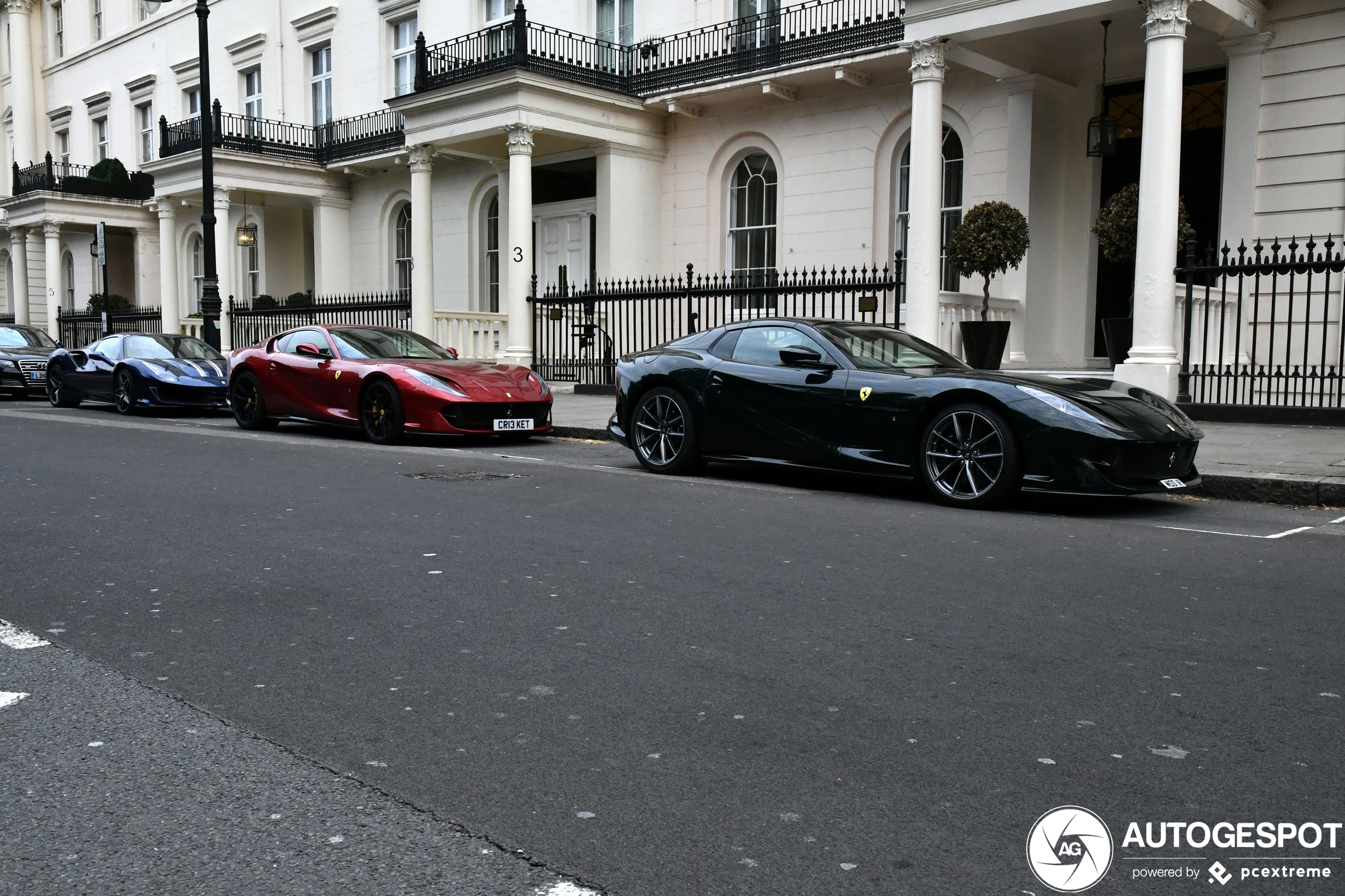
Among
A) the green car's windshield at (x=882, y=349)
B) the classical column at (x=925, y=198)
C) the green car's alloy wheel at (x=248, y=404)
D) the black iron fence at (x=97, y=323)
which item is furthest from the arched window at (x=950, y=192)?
the black iron fence at (x=97, y=323)

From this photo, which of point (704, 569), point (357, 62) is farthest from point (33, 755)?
point (357, 62)

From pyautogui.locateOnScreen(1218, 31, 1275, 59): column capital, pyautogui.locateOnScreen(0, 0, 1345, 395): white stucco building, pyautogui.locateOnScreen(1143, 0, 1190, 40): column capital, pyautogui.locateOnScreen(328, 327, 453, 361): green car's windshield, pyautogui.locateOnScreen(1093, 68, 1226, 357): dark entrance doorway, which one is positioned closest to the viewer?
pyautogui.locateOnScreen(1143, 0, 1190, 40): column capital

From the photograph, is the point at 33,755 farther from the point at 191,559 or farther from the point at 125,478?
the point at 125,478

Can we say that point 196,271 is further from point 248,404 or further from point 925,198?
point 925,198

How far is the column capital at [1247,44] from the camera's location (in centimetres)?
1509

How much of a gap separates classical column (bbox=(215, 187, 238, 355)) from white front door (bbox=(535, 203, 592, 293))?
6.91 m

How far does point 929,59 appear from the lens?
49.3ft

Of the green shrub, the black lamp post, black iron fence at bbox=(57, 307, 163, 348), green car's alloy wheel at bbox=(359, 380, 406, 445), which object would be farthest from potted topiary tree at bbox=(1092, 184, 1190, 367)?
black iron fence at bbox=(57, 307, 163, 348)

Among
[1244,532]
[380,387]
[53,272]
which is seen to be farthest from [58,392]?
[53,272]

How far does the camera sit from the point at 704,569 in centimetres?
579

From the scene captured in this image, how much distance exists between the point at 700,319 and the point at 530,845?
55.0ft

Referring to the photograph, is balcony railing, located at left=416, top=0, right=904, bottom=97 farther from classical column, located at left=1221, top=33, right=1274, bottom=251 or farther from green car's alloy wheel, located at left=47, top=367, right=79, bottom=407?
green car's alloy wheel, located at left=47, top=367, right=79, bottom=407

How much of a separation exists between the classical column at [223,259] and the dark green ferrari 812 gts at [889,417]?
711 inches

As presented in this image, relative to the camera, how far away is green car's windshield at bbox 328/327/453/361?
13.2m
